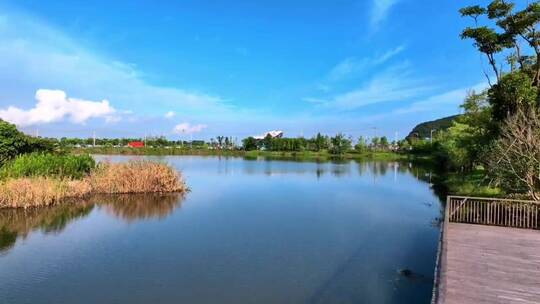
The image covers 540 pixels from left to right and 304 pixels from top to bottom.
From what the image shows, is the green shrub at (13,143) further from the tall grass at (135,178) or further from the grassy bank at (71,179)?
the tall grass at (135,178)

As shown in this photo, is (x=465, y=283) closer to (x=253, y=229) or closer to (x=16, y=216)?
(x=253, y=229)

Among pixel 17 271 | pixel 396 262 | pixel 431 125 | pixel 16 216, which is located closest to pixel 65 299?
pixel 17 271

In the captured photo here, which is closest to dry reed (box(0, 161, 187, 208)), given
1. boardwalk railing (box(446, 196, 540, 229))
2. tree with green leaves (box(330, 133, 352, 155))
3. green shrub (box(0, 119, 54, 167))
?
green shrub (box(0, 119, 54, 167))

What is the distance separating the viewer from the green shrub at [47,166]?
18891mm

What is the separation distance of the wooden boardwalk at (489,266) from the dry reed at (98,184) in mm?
16635

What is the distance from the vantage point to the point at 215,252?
1163 cm

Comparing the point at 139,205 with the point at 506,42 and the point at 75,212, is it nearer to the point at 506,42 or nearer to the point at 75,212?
the point at 75,212

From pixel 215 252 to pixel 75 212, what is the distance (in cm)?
914

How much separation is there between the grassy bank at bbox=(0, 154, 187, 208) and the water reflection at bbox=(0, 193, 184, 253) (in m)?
0.60

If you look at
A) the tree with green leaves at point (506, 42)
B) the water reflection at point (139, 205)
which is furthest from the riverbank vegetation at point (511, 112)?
the water reflection at point (139, 205)

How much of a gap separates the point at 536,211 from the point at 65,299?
42.3 ft

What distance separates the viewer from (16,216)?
15.9 metres

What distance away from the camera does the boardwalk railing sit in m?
12.4

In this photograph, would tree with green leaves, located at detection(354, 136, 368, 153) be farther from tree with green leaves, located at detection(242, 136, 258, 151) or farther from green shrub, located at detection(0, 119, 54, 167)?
green shrub, located at detection(0, 119, 54, 167)
